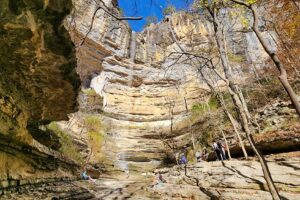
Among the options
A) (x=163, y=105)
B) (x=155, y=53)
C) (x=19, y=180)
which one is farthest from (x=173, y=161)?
(x=19, y=180)

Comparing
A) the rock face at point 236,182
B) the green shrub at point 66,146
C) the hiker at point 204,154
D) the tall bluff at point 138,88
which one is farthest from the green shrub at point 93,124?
the rock face at point 236,182

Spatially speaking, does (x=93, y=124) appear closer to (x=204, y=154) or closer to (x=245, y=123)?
(x=204, y=154)

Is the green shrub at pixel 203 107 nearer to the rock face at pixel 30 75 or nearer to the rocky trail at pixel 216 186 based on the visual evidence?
the rocky trail at pixel 216 186

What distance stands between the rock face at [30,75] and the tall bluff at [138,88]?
20.0 meters

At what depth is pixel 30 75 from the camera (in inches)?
224

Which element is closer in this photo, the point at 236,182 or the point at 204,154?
the point at 236,182

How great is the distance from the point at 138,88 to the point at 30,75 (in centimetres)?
3103

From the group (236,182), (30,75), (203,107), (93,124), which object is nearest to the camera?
(30,75)

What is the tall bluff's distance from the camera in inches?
1071

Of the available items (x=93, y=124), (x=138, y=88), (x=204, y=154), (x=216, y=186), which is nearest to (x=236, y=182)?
(x=216, y=186)

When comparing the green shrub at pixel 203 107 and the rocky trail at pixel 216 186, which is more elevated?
the green shrub at pixel 203 107

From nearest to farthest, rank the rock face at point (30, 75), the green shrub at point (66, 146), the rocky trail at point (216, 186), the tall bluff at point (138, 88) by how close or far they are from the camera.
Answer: the rock face at point (30, 75) < the rocky trail at point (216, 186) < the green shrub at point (66, 146) < the tall bluff at point (138, 88)

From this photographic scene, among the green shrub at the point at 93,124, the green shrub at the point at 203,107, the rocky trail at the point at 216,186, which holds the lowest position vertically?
the rocky trail at the point at 216,186

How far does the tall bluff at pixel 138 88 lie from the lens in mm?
27203
